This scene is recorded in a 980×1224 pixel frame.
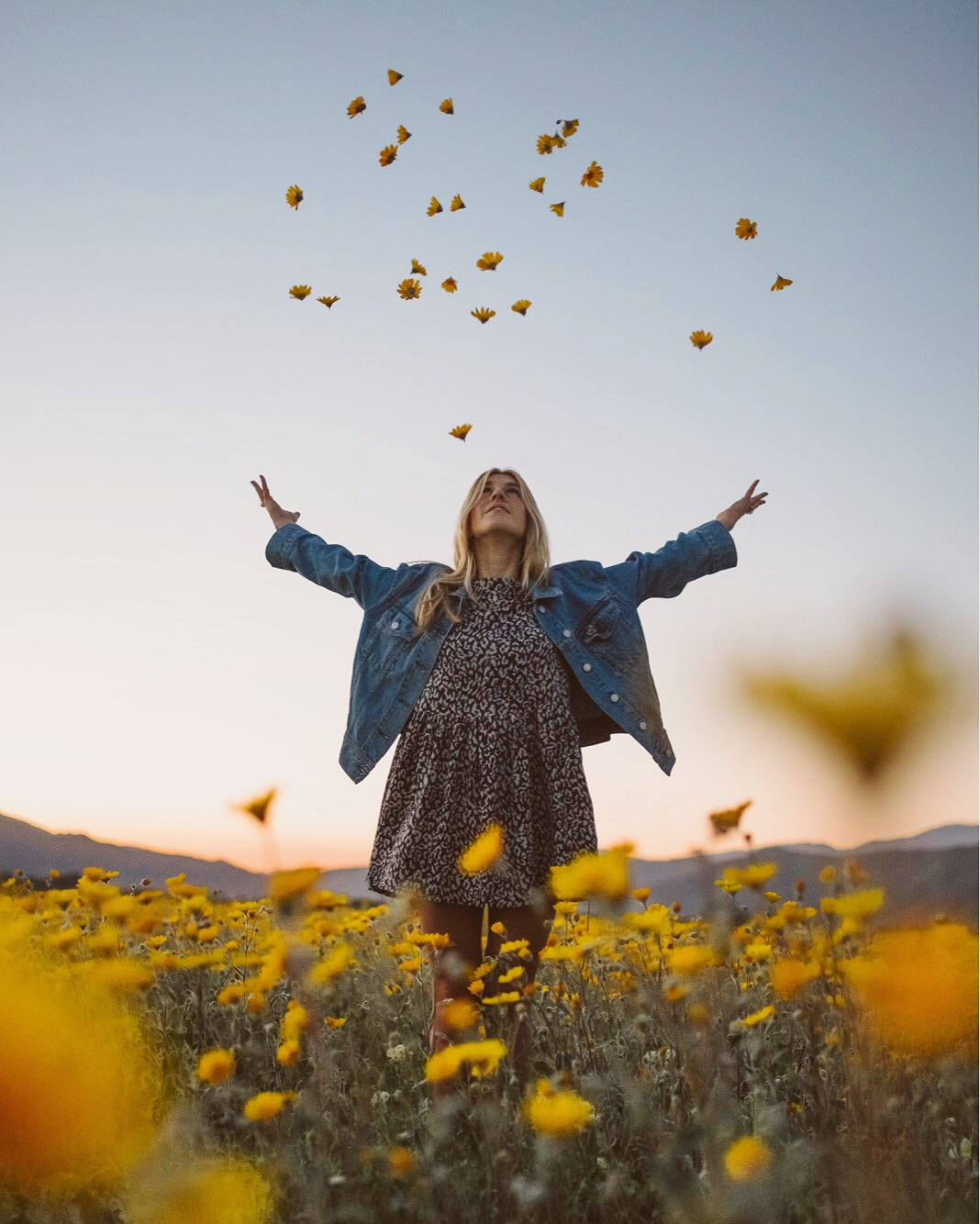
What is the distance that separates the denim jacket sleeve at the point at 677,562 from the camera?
3.43m

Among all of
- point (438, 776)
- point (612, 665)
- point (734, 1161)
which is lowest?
point (734, 1161)

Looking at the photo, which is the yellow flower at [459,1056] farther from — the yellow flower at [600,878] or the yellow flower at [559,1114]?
the yellow flower at [600,878]

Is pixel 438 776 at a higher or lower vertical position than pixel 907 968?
higher

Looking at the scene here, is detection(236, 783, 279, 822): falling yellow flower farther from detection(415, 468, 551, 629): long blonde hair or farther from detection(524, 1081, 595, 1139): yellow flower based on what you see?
detection(415, 468, 551, 629): long blonde hair

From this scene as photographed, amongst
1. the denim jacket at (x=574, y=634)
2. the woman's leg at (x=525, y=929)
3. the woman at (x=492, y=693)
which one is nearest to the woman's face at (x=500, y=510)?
the woman at (x=492, y=693)

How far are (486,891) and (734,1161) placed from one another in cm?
163

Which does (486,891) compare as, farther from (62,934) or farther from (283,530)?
(283,530)

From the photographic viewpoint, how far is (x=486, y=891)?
273 cm

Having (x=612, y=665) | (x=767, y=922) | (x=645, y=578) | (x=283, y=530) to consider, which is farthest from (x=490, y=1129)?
(x=283, y=530)

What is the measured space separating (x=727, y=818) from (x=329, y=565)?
7.45ft

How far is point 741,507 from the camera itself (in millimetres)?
3572

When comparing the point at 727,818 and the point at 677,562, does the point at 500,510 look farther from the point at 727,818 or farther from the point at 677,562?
the point at 727,818

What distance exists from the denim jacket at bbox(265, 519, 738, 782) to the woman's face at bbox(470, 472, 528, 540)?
0.19m

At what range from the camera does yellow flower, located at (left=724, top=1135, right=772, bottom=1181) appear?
1.09 meters
